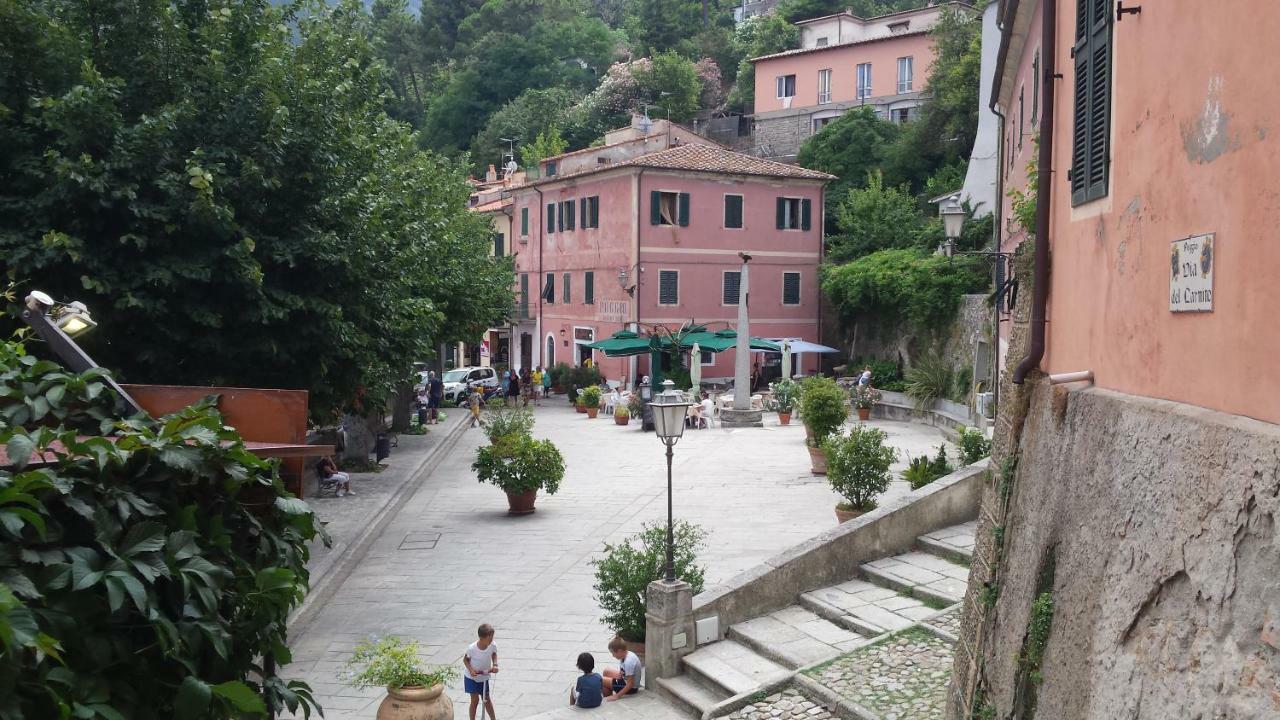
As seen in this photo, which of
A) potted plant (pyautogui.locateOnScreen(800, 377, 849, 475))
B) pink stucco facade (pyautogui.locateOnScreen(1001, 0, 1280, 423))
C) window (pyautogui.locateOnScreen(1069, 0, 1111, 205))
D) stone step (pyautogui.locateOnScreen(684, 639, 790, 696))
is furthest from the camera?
potted plant (pyautogui.locateOnScreen(800, 377, 849, 475))

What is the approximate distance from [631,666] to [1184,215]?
6.88 metres

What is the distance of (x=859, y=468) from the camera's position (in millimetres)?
13320

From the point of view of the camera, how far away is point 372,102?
46.8 feet

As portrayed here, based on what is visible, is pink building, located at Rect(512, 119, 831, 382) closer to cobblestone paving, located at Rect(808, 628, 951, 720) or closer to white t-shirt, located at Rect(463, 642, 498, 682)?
cobblestone paving, located at Rect(808, 628, 951, 720)

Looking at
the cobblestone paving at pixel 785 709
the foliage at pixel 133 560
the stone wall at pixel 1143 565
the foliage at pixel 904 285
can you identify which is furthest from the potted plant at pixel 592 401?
the foliage at pixel 133 560

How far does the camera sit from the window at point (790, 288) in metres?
39.7

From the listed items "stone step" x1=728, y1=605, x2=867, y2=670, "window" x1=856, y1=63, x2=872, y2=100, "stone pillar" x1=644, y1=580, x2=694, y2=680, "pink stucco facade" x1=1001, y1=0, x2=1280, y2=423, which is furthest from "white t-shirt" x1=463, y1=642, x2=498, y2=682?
"window" x1=856, y1=63, x2=872, y2=100

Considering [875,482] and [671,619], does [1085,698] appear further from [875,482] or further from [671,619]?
[875,482]

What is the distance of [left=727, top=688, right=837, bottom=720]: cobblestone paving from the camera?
8312 mm

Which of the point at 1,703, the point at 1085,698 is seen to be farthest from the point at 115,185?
the point at 1085,698

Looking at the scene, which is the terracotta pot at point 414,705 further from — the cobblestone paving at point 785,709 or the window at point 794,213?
the window at point 794,213

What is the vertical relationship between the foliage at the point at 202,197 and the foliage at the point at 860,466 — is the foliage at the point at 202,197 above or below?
above

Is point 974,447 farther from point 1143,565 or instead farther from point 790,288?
point 790,288

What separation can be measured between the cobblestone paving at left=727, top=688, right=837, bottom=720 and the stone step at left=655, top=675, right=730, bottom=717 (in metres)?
0.48
